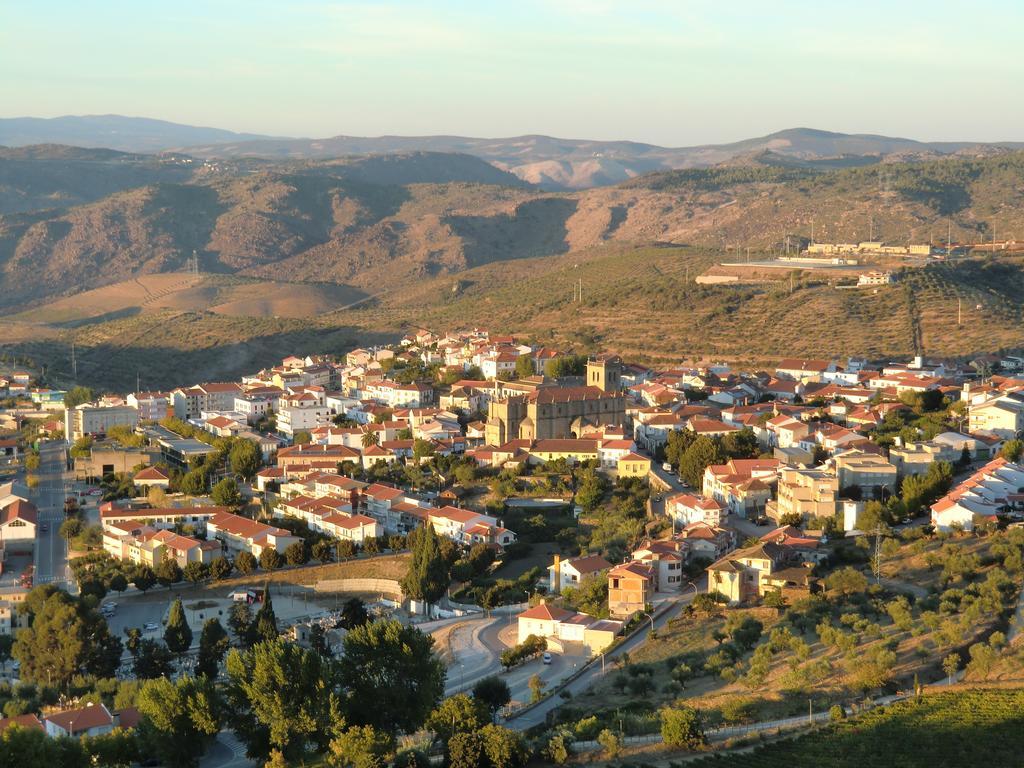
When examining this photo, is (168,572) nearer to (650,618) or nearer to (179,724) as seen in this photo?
(650,618)

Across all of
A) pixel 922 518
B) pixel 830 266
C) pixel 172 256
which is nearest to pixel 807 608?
pixel 922 518

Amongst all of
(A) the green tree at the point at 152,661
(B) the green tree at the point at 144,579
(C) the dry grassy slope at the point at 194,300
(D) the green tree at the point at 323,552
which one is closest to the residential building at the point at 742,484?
(D) the green tree at the point at 323,552

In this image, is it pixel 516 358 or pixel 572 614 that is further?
pixel 516 358

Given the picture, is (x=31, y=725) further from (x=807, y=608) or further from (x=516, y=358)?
(x=516, y=358)

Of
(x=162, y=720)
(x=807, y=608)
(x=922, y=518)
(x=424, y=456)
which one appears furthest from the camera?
(x=424, y=456)

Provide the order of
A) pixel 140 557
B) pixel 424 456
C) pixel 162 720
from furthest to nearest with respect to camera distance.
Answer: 1. pixel 424 456
2. pixel 140 557
3. pixel 162 720

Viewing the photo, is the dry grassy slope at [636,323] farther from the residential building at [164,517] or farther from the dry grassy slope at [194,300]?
the residential building at [164,517]

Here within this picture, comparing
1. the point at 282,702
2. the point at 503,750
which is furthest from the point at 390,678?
the point at 503,750
